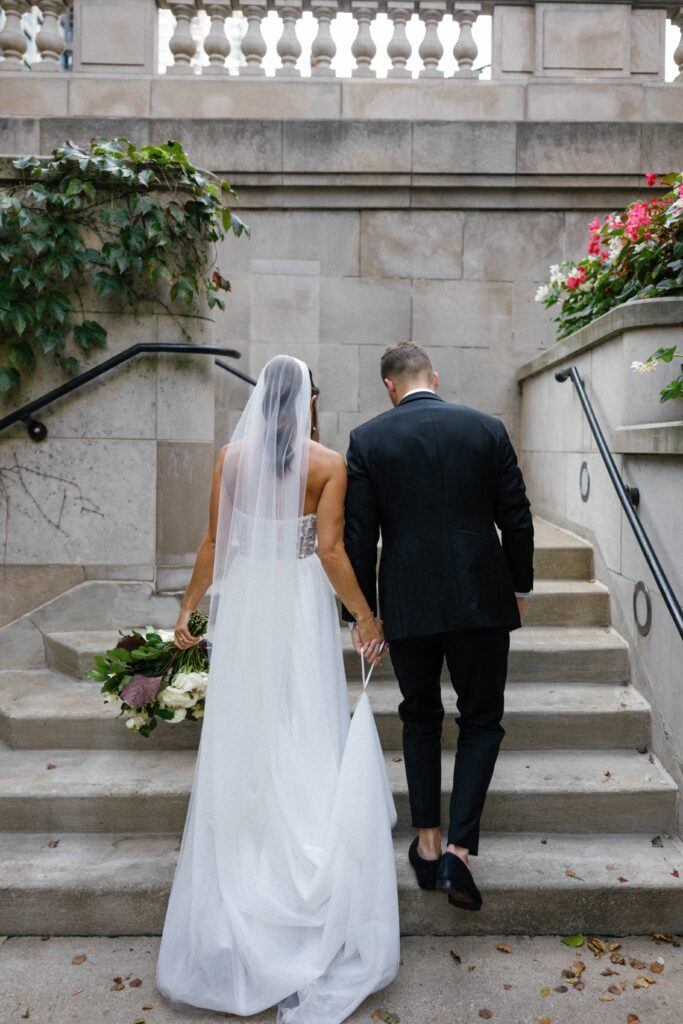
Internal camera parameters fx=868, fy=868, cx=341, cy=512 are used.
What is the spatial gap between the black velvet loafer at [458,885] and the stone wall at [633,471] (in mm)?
1181

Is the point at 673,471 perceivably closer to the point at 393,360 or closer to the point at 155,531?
the point at 393,360

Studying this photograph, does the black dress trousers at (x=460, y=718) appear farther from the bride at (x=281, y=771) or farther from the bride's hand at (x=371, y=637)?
the bride at (x=281, y=771)

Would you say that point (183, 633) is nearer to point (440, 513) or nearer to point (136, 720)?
point (136, 720)

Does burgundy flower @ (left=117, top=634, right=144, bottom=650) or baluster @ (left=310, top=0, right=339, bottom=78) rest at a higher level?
baluster @ (left=310, top=0, right=339, bottom=78)

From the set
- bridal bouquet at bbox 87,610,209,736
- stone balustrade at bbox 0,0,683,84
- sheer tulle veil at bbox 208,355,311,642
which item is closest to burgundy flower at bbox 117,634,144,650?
bridal bouquet at bbox 87,610,209,736

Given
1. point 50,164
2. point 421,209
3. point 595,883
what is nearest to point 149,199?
point 50,164

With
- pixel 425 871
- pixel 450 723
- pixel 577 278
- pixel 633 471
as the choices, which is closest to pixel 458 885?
pixel 425 871

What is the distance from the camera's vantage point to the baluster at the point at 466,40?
24.5ft

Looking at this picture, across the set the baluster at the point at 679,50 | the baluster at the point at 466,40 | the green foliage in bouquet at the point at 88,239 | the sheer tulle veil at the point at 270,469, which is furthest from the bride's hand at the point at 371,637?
the baluster at the point at 679,50

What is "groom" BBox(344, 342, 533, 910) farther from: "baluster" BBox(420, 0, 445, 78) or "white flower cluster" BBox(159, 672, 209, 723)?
"baluster" BBox(420, 0, 445, 78)

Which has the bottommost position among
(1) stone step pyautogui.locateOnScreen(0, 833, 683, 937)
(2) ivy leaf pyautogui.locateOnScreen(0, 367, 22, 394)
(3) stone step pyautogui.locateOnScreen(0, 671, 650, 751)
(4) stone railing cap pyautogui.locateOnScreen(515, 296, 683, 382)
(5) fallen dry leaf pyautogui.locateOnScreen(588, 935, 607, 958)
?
(5) fallen dry leaf pyautogui.locateOnScreen(588, 935, 607, 958)

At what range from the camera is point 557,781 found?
152 inches

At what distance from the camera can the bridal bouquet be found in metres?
3.74

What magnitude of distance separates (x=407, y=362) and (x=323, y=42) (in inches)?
210
